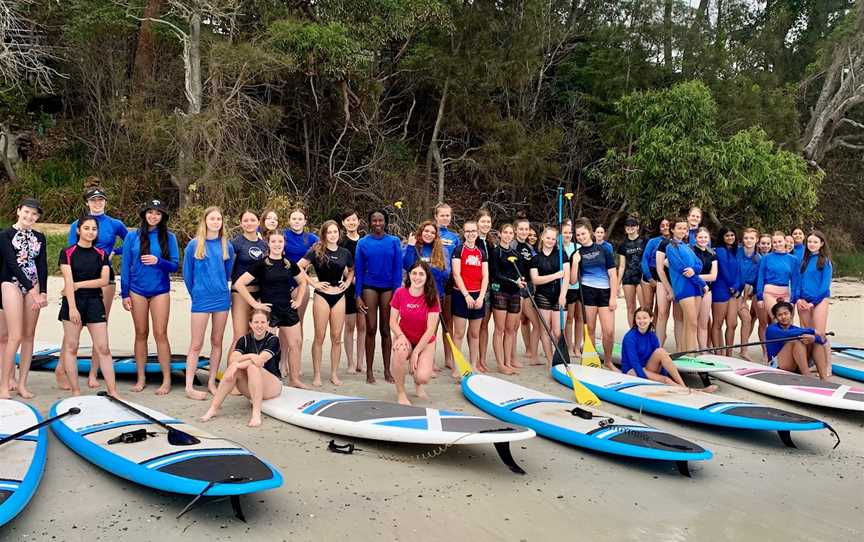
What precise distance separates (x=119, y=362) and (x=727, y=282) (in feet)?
20.7

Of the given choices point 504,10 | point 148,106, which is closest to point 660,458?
point 148,106

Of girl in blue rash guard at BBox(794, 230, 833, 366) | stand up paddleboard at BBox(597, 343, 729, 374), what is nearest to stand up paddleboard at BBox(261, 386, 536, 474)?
stand up paddleboard at BBox(597, 343, 729, 374)

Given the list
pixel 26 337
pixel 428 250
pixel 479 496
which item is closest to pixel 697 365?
pixel 428 250

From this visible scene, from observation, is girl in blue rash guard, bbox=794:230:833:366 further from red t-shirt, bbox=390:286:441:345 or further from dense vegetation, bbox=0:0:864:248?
dense vegetation, bbox=0:0:864:248

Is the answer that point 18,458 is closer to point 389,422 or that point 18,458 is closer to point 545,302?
point 389,422

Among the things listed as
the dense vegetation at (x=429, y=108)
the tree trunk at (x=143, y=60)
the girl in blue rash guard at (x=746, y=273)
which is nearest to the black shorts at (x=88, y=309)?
the girl in blue rash guard at (x=746, y=273)

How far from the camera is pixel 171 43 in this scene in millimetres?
14773

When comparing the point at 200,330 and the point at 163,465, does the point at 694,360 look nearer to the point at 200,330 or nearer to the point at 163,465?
the point at 200,330

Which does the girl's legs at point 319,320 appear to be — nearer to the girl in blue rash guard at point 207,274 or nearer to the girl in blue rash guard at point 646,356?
the girl in blue rash guard at point 207,274

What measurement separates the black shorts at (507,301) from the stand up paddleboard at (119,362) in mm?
2823

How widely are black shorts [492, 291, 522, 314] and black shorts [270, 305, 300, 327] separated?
82.3 inches

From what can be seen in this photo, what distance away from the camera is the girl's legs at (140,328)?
541 centimetres

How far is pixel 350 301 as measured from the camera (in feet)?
20.6

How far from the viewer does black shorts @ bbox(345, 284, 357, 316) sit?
623 cm
